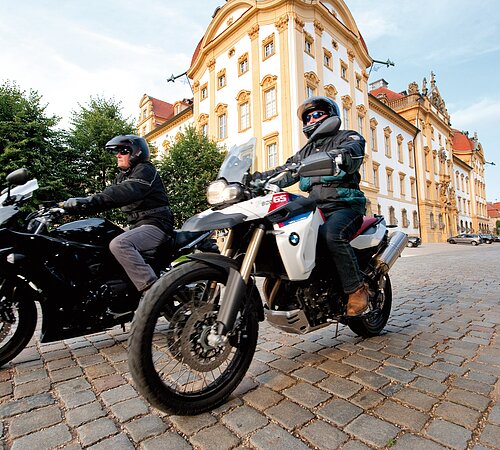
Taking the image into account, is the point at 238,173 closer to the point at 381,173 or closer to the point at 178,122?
the point at 381,173

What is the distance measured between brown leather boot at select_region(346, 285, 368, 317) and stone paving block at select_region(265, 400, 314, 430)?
81cm

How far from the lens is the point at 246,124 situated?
25281mm

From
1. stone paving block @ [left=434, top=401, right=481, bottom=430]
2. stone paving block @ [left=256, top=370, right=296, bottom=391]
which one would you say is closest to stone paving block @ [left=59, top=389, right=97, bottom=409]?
stone paving block @ [left=256, top=370, right=296, bottom=391]

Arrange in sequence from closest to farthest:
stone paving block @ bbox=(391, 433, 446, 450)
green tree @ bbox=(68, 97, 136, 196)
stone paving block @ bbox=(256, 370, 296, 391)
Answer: stone paving block @ bbox=(391, 433, 446, 450) → stone paving block @ bbox=(256, 370, 296, 391) → green tree @ bbox=(68, 97, 136, 196)

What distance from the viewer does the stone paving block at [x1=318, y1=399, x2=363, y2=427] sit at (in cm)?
175

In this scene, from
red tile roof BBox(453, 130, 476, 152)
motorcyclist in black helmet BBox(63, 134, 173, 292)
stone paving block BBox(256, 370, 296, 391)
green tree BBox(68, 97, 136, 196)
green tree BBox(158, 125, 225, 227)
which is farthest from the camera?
red tile roof BBox(453, 130, 476, 152)

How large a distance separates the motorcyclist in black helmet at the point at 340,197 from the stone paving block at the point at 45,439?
5.67 feet

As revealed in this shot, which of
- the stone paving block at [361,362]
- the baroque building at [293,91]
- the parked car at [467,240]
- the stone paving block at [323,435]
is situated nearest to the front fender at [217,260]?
the stone paving block at [323,435]

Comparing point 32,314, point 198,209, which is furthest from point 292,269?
point 198,209

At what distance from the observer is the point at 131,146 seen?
10.3ft

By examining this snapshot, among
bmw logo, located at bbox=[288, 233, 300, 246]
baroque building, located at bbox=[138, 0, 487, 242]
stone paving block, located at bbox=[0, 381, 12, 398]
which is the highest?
baroque building, located at bbox=[138, 0, 487, 242]

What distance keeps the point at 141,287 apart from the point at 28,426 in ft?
3.83

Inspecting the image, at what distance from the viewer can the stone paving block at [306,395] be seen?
1952 millimetres

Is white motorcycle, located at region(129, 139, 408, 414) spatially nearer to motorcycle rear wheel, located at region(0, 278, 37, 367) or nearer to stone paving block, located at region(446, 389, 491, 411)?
stone paving block, located at region(446, 389, 491, 411)
